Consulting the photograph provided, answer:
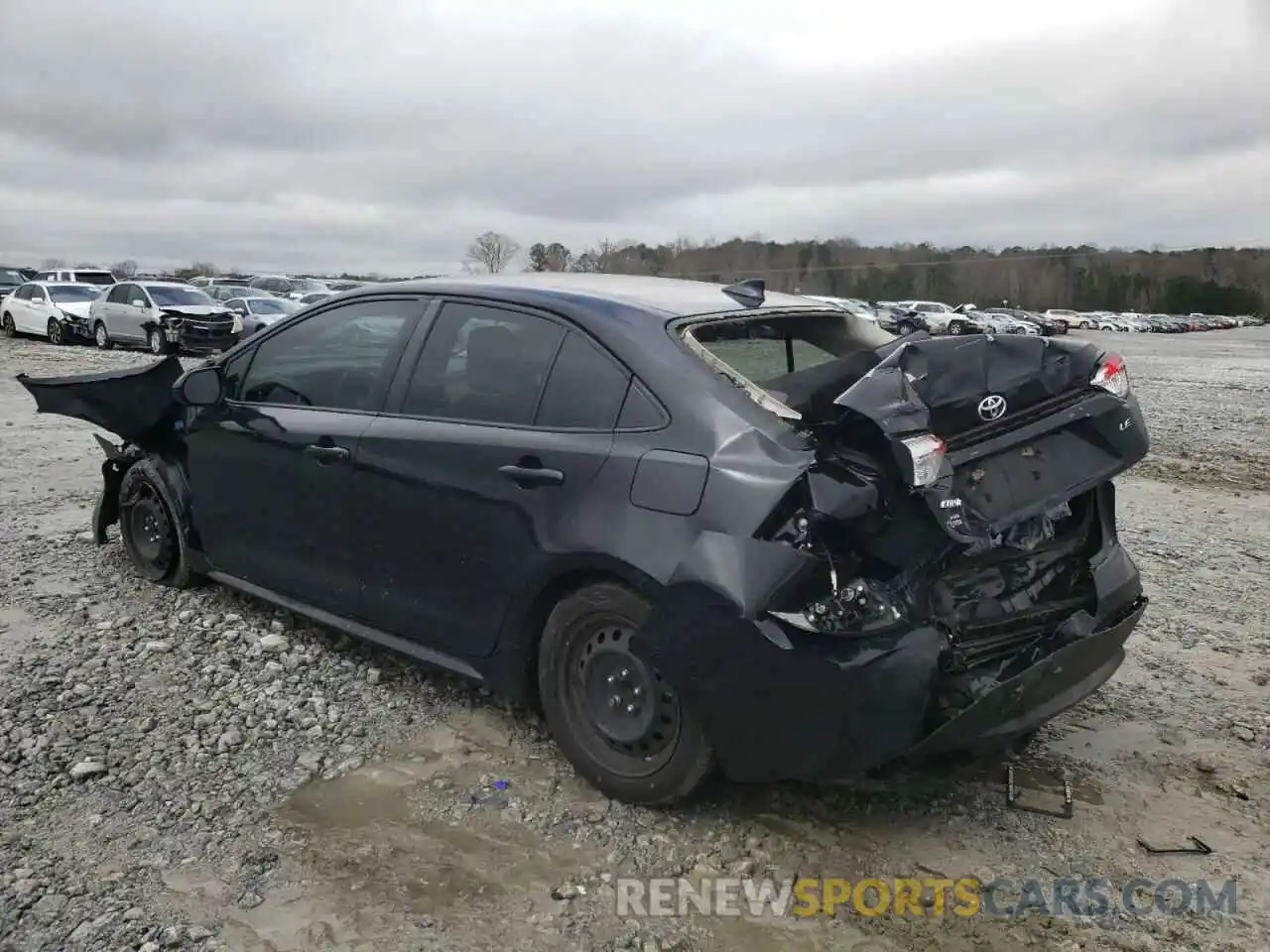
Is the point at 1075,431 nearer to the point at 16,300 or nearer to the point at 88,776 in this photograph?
the point at 88,776

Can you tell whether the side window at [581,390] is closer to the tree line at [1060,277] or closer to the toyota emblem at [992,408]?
the toyota emblem at [992,408]

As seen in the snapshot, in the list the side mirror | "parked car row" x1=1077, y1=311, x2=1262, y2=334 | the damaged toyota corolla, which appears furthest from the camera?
"parked car row" x1=1077, y1=311, x2=1262, y2=334

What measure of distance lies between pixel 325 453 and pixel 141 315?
21.0 m

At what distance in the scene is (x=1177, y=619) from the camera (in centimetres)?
499

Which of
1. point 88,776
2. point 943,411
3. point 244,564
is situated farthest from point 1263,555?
point 88,776

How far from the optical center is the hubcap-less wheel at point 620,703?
3.09 m

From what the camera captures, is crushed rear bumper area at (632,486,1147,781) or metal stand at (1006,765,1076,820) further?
metal stand at (1006,765,1076,820)

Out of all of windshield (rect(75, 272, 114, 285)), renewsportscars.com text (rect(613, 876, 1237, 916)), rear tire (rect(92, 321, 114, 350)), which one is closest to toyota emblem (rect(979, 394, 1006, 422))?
renewsportscars.com text (rect(613, 876, 1237, 916))

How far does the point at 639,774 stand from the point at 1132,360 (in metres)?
30.5

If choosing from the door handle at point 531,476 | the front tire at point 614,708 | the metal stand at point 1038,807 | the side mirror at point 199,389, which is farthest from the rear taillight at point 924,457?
the side mirror at point 199,389

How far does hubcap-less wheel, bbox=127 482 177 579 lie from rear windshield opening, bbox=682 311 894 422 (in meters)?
3.14

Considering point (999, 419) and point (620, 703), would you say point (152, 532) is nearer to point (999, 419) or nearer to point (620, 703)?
point (620, 703)

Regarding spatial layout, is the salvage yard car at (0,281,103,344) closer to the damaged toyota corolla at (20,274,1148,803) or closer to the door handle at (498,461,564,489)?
the damaged toyota corolla at (20,274,1148,803)

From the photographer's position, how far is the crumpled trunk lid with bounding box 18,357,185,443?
4977mm
